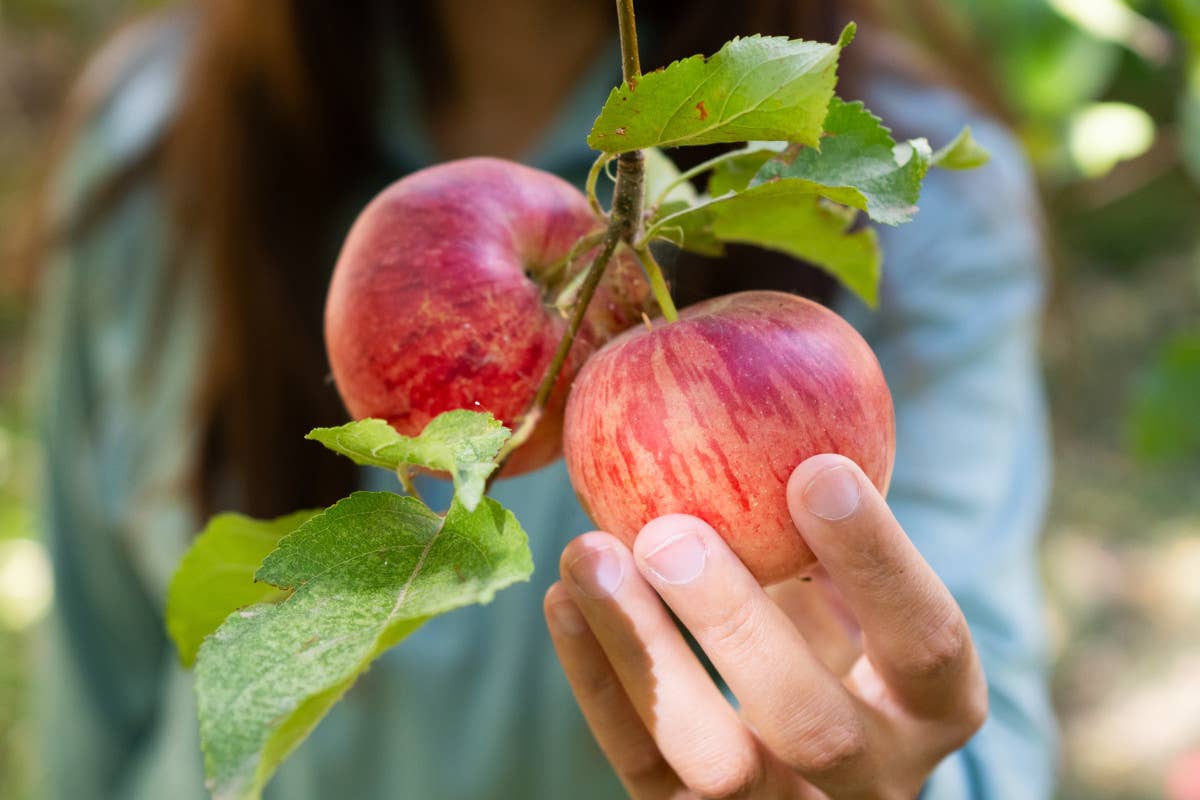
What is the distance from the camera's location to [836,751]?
0.52 m

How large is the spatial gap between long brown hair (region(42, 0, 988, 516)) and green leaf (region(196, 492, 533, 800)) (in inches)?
22.1

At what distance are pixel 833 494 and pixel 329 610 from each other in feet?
0.61

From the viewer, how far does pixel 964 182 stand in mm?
1126

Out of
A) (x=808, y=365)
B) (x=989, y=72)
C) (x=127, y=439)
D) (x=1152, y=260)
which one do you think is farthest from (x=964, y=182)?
(x=1152, y=260)

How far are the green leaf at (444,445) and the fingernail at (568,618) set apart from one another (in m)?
0.15

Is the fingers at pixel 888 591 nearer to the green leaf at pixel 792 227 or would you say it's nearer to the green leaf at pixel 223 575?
the green leaf at pixel 792 227

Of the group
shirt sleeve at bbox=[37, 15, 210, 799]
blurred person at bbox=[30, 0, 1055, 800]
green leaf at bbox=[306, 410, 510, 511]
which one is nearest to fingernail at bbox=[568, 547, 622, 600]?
green leaf at bbox=[306, 410, 510, 511]

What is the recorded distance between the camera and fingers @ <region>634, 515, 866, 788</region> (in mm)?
409

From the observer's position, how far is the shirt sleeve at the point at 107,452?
4.25 ft

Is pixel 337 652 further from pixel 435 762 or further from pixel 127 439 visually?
pixel 127 439

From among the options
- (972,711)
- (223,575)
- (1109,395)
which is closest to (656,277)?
(223,575)

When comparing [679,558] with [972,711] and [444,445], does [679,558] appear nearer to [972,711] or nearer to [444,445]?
[444,445]

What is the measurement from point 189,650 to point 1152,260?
2522 mm

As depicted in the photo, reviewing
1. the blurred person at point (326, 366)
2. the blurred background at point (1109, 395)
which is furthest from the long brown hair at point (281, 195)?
the blurred background at point (1109, 395)
